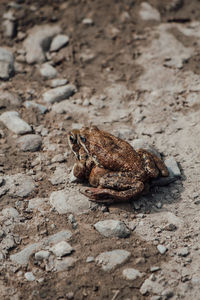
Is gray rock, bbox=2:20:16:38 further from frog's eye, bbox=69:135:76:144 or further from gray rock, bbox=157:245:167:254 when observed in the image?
gray rock, bbox=157:245:167:254

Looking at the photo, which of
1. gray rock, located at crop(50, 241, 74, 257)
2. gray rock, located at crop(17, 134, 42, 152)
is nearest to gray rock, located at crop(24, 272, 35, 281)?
gray rock, located at crop(50, 241, 74, 257)

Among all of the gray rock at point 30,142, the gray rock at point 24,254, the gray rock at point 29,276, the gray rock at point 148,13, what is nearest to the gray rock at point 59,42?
the gray rock at point 148,13

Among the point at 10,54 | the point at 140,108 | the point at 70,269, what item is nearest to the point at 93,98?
the point at 140,108

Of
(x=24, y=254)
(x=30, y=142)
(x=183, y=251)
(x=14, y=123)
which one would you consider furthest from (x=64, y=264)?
(x=14, y=123)

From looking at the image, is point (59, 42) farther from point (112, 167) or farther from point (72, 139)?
point (112, 167)

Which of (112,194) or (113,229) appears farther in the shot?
(112,194)
